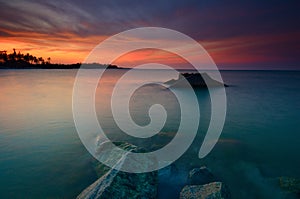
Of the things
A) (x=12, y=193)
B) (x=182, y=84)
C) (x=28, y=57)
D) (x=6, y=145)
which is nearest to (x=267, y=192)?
(x=12, y=193)

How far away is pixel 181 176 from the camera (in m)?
6.00

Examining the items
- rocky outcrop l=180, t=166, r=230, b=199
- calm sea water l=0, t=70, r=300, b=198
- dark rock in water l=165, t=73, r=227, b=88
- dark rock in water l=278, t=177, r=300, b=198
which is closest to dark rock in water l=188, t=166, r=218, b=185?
calm sea water l=0, t=70, r=300, b=198

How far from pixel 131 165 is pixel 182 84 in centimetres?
2752

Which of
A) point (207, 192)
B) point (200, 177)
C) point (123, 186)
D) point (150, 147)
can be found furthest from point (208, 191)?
point (150, 147)

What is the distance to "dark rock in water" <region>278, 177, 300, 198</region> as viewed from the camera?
211 inches

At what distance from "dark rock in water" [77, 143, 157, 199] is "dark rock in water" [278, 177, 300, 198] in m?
4.18

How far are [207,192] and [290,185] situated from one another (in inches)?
125

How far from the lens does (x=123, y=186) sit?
4.38 m

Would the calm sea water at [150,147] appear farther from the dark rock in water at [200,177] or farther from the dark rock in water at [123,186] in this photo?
the dark rock in water at [123,186]

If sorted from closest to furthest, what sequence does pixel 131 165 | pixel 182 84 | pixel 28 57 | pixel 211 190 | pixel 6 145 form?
pixel 211 190, pixel 131 165, pixel 6 145, pixel 182 84, pixel 28 57

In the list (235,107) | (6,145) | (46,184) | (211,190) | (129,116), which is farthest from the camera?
(235,107)

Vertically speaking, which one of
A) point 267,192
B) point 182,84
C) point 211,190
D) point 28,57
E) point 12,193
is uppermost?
point 28,57

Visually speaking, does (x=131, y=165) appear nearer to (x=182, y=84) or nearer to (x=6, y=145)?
(x=6, y=145)

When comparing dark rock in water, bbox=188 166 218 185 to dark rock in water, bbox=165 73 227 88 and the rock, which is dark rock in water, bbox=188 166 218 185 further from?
dark rock in water, bbox=165 73 227 88
